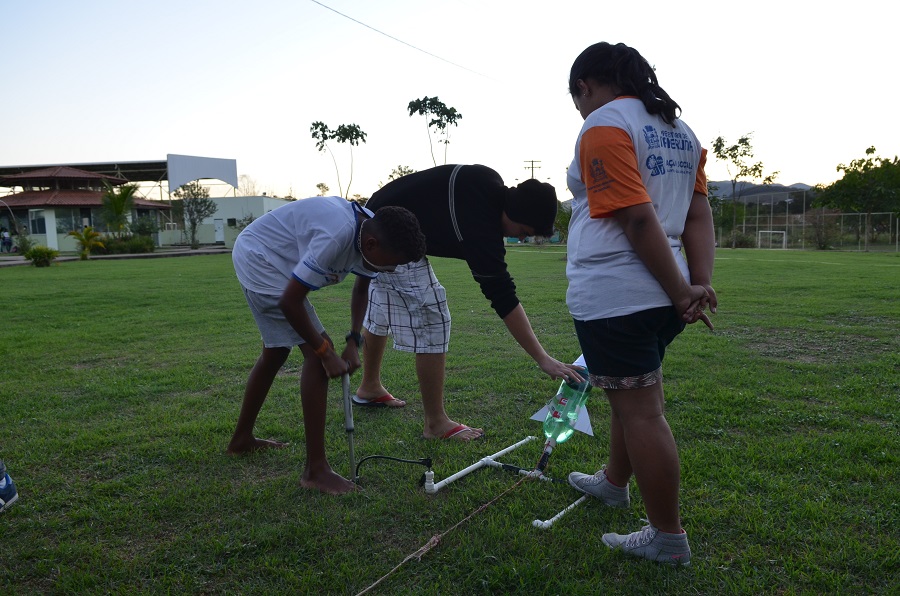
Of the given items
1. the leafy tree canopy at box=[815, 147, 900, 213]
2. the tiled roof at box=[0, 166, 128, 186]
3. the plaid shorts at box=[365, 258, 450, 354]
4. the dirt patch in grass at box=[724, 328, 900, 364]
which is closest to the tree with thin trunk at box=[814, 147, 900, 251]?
the leafy tree canopy at box=[815, 147, 900, 213]

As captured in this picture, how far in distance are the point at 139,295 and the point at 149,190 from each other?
54.8 metres

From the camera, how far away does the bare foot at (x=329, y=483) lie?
282 cm

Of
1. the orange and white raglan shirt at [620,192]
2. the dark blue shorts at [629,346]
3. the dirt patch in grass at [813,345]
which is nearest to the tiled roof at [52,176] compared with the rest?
the dirt patch in grass at [813,345]

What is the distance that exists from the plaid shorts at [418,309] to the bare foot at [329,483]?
956 millimetres

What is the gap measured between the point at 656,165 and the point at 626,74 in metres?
0.33

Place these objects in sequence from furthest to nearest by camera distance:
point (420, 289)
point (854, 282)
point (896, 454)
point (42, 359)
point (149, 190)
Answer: point (149, 190) → point (854, 282) → point (42, 359) → point (420, 289) → point (896, 454)

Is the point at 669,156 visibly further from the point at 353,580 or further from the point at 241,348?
the point at 241,348

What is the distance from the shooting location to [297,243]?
2.85m

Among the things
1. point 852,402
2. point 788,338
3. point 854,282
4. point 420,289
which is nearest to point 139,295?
point 420,289

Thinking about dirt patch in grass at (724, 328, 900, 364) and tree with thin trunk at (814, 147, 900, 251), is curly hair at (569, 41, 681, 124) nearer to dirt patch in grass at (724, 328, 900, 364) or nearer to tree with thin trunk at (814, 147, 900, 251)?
dirt patch in grass at (724, 328, 900, 364)

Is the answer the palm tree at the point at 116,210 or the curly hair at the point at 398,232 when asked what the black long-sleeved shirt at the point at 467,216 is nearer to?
the curly hair at the point at 398,232

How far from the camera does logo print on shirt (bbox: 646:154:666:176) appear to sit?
2.04m

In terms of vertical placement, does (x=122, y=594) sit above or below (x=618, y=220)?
below

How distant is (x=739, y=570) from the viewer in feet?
7.13
